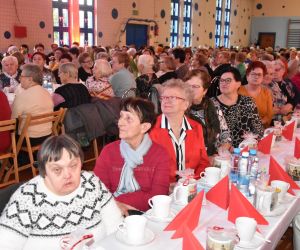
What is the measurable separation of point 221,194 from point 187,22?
16.2 metres

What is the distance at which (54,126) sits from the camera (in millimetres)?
4039

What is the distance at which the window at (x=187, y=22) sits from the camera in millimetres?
17047

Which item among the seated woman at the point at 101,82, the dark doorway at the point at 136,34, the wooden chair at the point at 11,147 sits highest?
the dark doorway at the point at 136,34

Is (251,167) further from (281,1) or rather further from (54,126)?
(281,1)

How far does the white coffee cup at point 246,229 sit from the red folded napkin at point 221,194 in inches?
13.5

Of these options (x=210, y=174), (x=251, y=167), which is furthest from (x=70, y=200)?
(x=251, y=167)

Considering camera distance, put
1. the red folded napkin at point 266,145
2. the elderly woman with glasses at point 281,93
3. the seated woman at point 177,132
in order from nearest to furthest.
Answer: the seated woman at point 177,132 < the red folded napkin at point 266,145 < the elderly woman with glasses at point 281,93

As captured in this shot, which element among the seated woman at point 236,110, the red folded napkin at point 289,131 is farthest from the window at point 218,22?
the red folded napkin at point 289,131

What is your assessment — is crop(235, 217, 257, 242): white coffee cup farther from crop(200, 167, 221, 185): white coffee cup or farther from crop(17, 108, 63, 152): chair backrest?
crop(17, 108, 63, 152): chair backrest

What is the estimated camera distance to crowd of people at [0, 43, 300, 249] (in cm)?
157

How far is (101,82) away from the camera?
5281mm

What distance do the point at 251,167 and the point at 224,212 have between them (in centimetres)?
45

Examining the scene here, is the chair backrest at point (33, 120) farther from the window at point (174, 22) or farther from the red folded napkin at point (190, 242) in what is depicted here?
the window at point (174, 22)

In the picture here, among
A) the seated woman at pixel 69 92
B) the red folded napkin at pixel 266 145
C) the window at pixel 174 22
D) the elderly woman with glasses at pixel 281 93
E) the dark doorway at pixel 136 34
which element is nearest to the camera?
the red folded napkin at pixel 266 145
